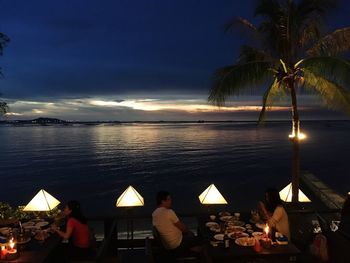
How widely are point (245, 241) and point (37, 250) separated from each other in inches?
154

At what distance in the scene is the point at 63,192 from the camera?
4134 centimetres

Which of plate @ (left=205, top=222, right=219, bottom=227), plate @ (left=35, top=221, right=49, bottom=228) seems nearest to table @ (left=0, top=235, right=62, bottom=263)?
plate @ (left=35, top=221, right=49, bottom=228)

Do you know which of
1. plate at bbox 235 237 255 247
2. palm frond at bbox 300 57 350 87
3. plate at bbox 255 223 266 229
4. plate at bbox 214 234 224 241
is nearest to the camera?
plate at bbox 235 237 255 247

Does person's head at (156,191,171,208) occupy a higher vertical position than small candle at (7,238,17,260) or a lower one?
higher

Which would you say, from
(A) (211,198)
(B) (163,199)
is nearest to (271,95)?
(A) (211,198)

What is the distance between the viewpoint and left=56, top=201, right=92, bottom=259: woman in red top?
6645 millimetres

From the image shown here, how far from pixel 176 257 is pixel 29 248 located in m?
2.86

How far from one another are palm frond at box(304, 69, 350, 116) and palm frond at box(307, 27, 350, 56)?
1.11 meters

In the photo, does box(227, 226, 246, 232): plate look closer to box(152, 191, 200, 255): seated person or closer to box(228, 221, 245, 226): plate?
box(228, 221, 245, 226): plate

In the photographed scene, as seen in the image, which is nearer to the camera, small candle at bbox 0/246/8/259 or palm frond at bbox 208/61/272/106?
small candle at bbox 0/246/8/259

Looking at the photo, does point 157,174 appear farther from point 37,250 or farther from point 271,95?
point 37,250

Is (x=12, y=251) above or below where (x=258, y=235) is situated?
above

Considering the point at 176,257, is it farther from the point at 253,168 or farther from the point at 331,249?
the point at 253,168

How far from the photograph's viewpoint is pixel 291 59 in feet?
36.4
